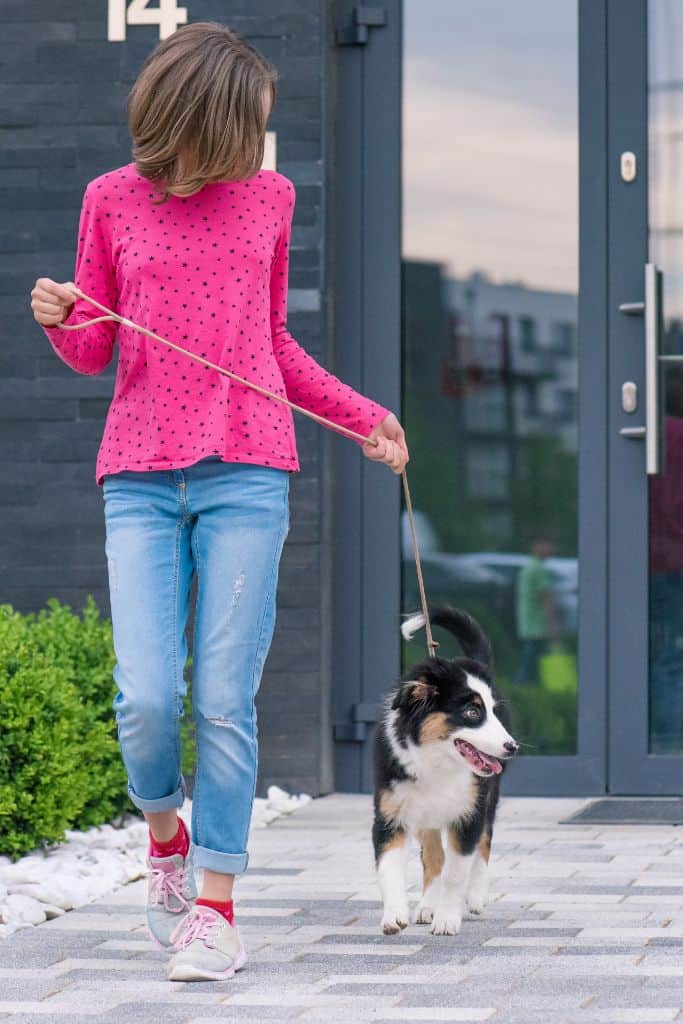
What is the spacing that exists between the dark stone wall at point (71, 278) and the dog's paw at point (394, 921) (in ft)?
6.58

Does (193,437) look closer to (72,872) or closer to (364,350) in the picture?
(72,872)

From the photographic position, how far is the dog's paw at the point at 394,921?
364cm

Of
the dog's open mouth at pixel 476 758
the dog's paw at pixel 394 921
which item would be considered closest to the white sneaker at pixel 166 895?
the dog's paw at pixel 394 921

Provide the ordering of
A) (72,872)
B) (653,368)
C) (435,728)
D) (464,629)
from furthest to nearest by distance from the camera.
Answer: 1. (653,368)
2. (72,872)
3. (464,629)
4. (435,728)

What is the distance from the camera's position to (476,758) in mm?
3770

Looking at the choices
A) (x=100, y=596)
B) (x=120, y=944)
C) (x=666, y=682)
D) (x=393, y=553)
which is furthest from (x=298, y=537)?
(x=120, y=944)

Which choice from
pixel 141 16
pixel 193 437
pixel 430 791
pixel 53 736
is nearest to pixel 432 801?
pixel 430 791

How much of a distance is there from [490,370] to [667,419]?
617 mm

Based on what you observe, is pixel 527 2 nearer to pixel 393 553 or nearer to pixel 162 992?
pixel 393 553

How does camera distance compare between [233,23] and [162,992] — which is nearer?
[162,992]

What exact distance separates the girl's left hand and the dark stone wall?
7.03ft

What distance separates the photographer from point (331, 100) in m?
5.77

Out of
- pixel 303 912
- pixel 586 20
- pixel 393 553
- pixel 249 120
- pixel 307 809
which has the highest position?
pixel 586 20

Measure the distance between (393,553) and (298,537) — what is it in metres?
0.34
